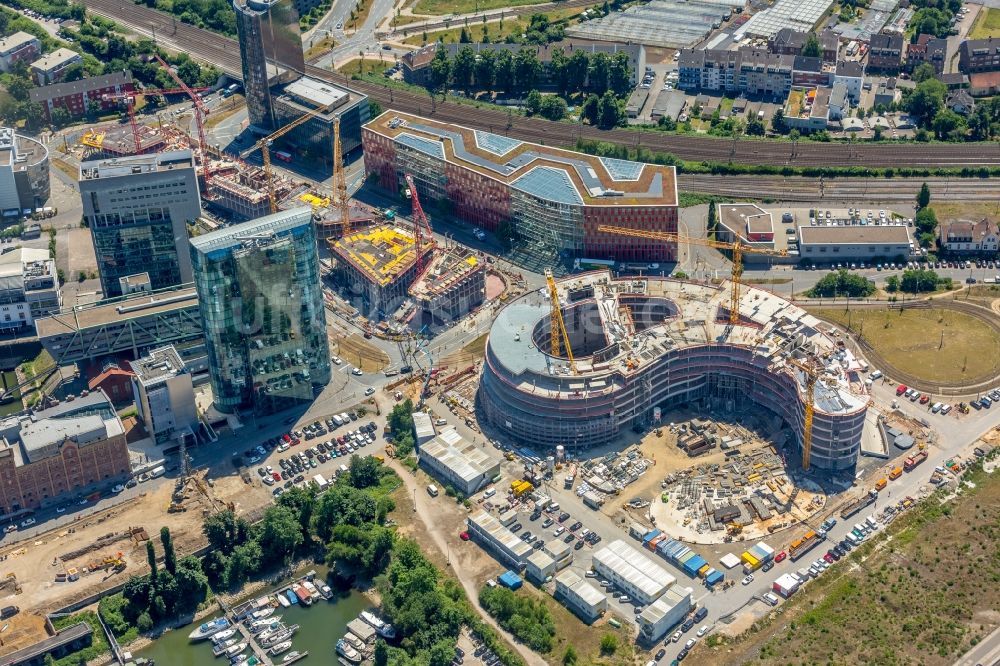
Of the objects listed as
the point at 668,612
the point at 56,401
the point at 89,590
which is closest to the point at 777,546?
the point at 668,612

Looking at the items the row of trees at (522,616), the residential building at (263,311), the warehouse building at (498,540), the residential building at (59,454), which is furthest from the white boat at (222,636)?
the residential building at (263,311)

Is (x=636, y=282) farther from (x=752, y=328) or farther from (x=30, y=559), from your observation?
(x=30, y=559)

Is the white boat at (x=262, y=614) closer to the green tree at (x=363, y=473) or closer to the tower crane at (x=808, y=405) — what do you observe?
the green tree at (x=363, y=473)

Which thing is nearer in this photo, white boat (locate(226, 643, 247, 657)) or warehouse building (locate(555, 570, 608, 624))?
white boat (locate(226, 643, 247, 657))

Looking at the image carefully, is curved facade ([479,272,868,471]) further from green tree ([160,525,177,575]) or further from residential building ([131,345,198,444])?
green tree ([160,525,177,575])

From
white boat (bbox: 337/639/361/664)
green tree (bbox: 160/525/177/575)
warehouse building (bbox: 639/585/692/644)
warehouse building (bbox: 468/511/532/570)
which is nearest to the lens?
warehouse building (bbox: 639/585/692/644)

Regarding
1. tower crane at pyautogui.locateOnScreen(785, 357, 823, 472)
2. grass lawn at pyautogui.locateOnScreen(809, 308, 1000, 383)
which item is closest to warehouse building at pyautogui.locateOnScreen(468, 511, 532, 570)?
tower crane at pyautogui.locateOnScreen(785, 357, 823, 472)

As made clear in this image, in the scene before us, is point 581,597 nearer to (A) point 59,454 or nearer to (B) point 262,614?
(B) point 262,614

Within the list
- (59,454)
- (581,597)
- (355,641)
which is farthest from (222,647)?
(581,597)
